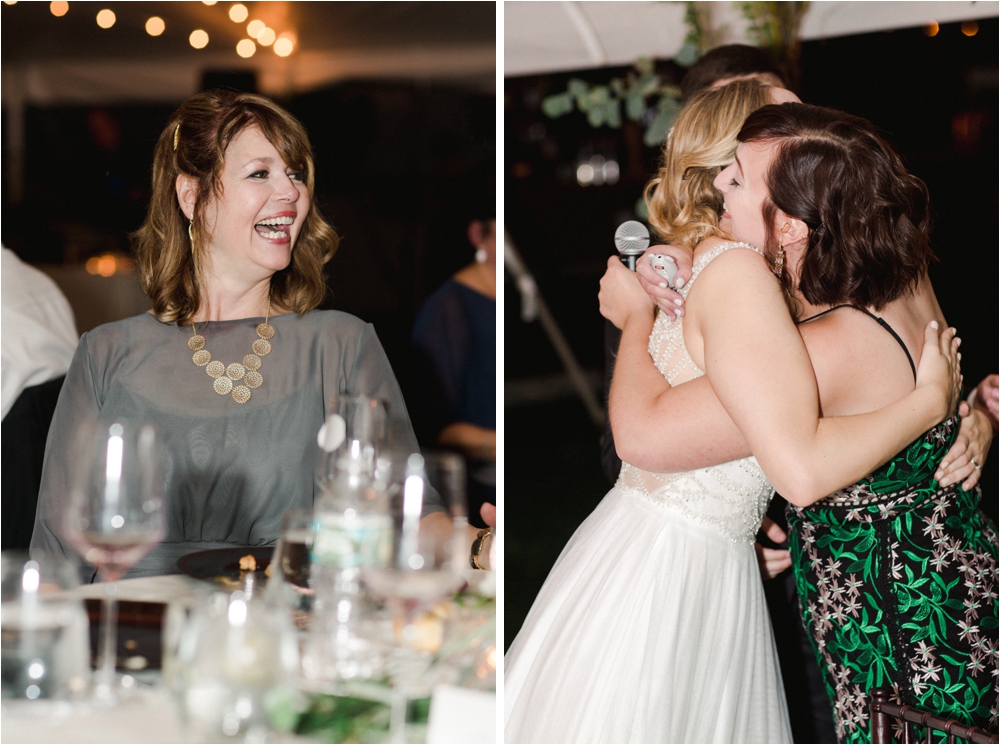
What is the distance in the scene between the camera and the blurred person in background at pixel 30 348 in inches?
81.6

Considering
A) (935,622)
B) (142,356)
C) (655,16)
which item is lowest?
(935,622)

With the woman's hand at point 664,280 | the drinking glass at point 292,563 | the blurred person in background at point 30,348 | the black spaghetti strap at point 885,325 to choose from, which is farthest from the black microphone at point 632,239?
the blurred person in background at point 30,348

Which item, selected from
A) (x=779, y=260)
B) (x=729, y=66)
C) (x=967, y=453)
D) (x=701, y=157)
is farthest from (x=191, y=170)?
(x=967, y=453)

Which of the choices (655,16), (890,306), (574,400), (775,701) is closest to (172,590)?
(775,701)

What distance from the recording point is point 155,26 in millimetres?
1991

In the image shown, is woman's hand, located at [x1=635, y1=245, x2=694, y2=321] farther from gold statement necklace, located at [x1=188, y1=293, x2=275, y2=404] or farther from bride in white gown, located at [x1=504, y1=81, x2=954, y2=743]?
gold statement necklace, located at [x1=188, y1=293, x2=275, y2=404]

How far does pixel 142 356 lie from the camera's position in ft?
5.98

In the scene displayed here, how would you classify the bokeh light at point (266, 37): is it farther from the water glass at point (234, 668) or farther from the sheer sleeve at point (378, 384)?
the water glass at point (234, 668)

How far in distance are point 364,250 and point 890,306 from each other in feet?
3.48

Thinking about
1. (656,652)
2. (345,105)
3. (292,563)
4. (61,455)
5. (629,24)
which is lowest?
(656,652)

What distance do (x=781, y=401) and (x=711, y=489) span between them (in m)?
0.33

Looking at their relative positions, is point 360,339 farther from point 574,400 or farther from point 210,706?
point 574,400

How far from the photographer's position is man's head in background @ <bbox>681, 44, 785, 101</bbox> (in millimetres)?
2162

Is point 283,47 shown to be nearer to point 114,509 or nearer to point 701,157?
point 701,157
